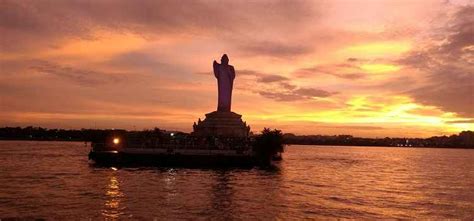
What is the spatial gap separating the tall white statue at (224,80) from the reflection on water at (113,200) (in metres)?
40.6

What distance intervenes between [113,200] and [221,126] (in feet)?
154

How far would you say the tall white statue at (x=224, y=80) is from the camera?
81.4 metres

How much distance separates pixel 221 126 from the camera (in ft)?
253

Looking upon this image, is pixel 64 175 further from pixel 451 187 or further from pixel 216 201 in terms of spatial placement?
pixel 451 187

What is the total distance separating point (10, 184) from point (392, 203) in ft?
92.0

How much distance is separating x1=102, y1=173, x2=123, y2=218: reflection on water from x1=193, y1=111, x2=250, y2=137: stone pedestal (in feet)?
114

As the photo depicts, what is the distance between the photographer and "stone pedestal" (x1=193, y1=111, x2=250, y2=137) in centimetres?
7650

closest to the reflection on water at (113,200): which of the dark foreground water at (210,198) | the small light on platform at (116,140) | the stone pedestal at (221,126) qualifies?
the dark foreground water at (210,198)

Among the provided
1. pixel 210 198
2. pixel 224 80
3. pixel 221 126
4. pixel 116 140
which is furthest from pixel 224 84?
pixel 210 198

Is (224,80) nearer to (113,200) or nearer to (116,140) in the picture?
(116,140)

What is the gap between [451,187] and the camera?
5066 cm

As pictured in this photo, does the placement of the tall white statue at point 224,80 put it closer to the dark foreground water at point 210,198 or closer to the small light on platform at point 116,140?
the small light on platform at point 116,140

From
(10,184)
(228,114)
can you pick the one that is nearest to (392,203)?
(10,184)

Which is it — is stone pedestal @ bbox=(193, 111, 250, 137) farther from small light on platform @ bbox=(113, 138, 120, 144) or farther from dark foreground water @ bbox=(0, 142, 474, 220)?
dark foreground water @ bbox=(0, 142, 474, 220)
